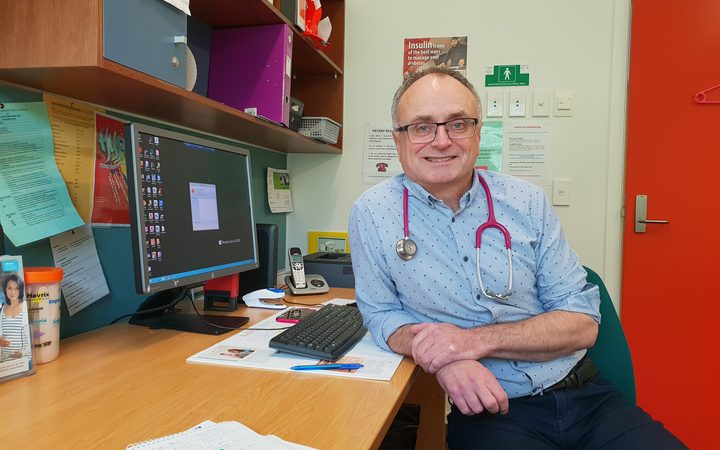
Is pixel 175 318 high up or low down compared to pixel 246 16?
down

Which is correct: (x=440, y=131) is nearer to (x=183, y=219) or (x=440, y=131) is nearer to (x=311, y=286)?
(x=183, y=219)

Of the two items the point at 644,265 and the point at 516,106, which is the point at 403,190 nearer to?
the point at 516,106

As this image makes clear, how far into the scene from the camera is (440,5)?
87.4 inches

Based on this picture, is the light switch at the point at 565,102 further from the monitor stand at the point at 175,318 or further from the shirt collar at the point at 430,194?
the monitor stand at the point at 175,318

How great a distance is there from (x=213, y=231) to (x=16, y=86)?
0.53 metres

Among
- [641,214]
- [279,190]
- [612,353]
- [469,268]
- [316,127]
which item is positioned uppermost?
[316,127]

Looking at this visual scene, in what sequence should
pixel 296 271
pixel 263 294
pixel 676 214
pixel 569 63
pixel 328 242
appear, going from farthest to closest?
pixel 328 242, pixel 569 63, pixel 676 214, pixel 296 271, pixel 263 294

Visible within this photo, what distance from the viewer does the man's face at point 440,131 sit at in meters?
1.27

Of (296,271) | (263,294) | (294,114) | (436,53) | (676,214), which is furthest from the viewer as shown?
(436,53)

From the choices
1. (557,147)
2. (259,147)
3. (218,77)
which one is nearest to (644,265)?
(557,147)

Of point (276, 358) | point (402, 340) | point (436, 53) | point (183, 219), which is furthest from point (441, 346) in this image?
point (436, 53)

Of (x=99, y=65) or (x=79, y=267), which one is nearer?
(x=99, y=65)

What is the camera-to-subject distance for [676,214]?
6.58 ft

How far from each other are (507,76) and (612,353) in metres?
1.33
